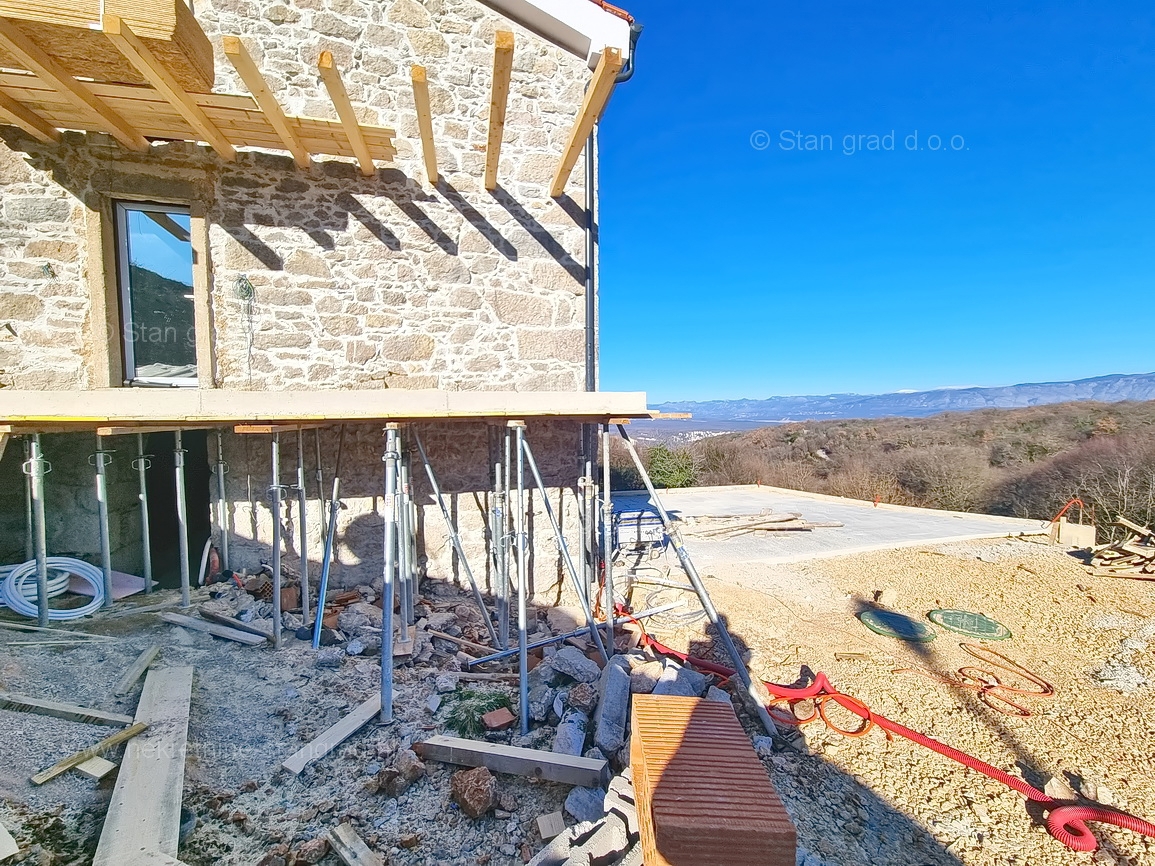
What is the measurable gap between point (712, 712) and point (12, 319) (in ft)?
22.7

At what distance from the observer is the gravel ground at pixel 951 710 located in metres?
→ 3.21

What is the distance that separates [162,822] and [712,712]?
2740 millimetres

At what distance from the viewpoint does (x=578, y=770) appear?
3215 mm

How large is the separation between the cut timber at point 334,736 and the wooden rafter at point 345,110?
175 inches

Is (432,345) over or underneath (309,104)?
underneath

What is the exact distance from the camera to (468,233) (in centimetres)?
582

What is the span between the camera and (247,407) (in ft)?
13.3

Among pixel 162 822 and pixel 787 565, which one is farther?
pixel 787 565

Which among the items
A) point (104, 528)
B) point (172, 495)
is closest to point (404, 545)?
point (104, 528)

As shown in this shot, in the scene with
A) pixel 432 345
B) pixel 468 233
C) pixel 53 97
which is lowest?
pixel 432 345

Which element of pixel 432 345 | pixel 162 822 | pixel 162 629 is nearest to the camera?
pixel 162 822

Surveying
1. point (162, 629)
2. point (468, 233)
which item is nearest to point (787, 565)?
point (468, 233)

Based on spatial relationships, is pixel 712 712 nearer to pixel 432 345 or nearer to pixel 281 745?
pixel 281 745

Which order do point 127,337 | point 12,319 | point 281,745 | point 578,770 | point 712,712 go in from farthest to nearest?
point 127,337 < point 12,319 < point 281,745 < point 578,770 < point 712,712
